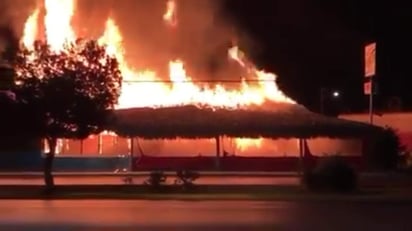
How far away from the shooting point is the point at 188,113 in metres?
65.2

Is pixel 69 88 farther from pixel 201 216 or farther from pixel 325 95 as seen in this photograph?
pixel 325 95

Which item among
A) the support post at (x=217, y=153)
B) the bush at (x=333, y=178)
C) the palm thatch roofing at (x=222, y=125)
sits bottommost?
the bush at (x=333, y=178)

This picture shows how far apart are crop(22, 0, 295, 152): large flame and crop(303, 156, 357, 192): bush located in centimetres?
2938

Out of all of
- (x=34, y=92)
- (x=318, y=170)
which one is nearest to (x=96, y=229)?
(x=318, y=170)

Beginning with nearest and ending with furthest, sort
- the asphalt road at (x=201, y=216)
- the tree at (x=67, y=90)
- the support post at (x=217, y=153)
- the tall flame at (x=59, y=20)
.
Result: the asphalt road at (x=201, y=216)
the tree at (x=67, y=90)
the support post at (x=217, y=153)
the tall flame at (x=59, y=20)

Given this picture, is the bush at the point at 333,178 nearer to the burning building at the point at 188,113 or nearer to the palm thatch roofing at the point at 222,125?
the burning building at the point at 188,113

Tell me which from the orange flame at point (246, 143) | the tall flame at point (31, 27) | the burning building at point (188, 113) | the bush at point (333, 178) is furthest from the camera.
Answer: the tall flame at point (31, 27)

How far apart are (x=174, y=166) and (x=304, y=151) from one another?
27.5 ft

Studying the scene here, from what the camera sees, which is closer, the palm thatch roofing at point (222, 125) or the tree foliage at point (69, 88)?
the tree foliage at point (69, 88)

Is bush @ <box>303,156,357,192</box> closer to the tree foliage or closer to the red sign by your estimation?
the tree foliage

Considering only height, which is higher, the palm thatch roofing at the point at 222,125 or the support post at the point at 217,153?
the palm thatch roofing at the point at 222,125

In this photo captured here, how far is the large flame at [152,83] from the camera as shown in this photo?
69.7m

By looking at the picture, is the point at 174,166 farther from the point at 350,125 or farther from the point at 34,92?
the point at 34,92

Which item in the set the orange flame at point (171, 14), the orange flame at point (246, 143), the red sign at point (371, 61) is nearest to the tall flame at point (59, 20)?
the orange flame at point (171, 14)
